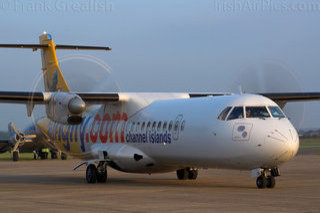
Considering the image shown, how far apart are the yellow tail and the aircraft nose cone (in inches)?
446

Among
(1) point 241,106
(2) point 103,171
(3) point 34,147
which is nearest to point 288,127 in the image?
(1) point 241,106

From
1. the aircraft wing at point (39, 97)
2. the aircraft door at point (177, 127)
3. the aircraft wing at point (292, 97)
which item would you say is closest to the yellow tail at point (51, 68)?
the aircraft wing at point (39, 97)

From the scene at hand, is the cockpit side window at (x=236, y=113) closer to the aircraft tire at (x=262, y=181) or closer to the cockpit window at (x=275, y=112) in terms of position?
the cockpit window at (x=275, y=112)

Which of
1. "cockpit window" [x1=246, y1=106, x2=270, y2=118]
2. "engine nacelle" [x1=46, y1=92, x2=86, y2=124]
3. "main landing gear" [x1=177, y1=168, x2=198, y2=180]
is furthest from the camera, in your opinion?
"main landing gear" [x1=177, y1=168, x2=198, y2=180]

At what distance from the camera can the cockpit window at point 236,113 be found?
1553cm

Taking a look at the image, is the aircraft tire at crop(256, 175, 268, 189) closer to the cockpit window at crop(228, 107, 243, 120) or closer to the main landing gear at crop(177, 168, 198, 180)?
the cockpit window at crop(228, 107, 243, 120)

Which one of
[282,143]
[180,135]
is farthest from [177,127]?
[282,143]

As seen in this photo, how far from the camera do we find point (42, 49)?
2538 cm

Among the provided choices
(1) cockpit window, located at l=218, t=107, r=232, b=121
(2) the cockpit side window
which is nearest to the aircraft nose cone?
(2) the cockpit side window

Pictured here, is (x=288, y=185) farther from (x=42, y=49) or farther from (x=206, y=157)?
(x=42, y=49)

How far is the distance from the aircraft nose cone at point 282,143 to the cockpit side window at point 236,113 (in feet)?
3.56

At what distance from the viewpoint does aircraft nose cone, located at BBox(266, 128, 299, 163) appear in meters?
14.6

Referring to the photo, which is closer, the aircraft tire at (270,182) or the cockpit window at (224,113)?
the aircraft tire at (270,182)

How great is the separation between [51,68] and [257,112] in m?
11.9
